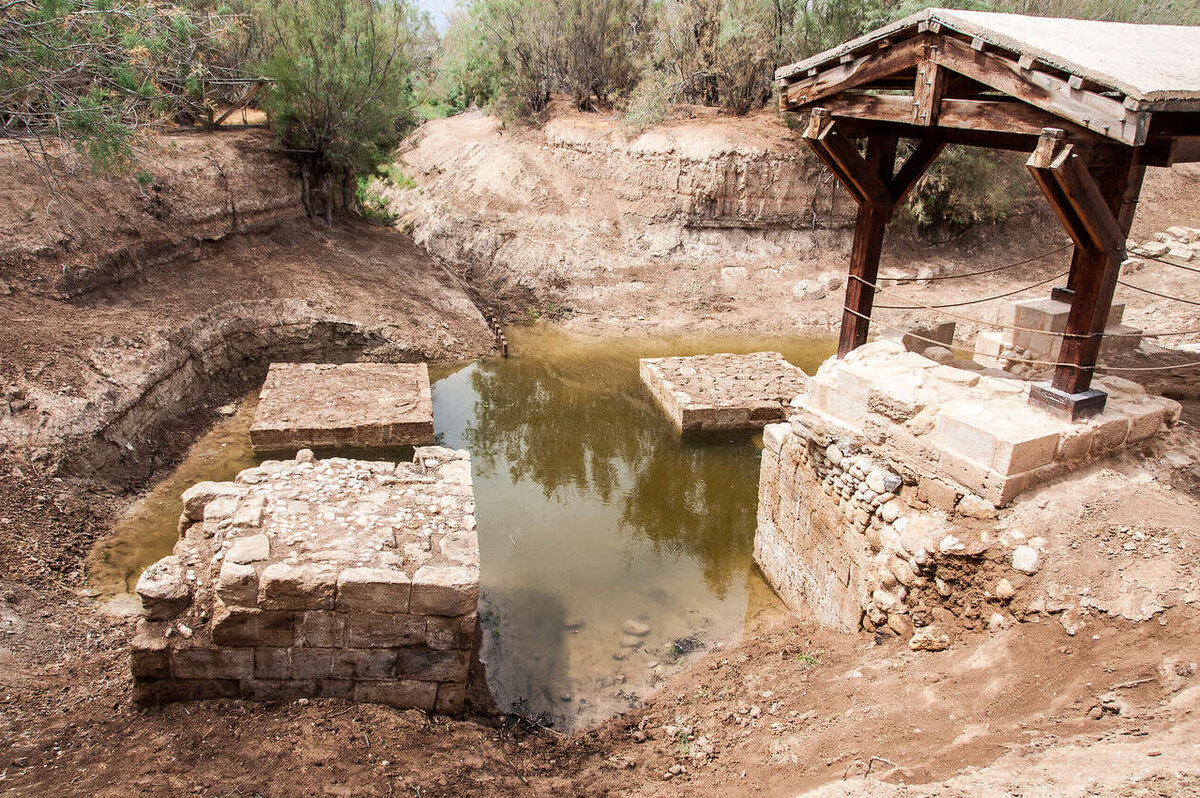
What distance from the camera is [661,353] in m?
15.2

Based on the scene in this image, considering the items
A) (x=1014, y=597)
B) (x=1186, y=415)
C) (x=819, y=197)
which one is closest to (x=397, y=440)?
(x=1014, y=597)

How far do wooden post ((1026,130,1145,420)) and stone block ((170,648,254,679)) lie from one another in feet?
20.2

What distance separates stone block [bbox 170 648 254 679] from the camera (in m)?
5.23

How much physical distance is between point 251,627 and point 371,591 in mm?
831

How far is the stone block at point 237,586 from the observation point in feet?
16.7

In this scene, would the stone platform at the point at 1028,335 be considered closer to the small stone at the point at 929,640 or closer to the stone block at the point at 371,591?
the small stone at the point at 929,640

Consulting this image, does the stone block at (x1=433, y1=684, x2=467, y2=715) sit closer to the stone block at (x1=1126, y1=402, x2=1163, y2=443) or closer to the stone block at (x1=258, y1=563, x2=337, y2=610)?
the stone block at (x1=258, y1=563, x2=337, y2=610)

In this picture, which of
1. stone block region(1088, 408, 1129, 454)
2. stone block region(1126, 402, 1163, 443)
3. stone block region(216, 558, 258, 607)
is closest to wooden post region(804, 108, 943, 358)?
stone block region(1088, 408, 1129, 454)

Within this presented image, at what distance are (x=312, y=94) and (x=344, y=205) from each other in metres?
3.31

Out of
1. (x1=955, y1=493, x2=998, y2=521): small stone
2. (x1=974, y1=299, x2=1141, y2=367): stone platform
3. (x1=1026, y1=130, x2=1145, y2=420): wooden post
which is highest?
(x1=1026, y1=130, x2=1145, y2=420): wooden post

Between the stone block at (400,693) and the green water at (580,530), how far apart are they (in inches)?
45.7

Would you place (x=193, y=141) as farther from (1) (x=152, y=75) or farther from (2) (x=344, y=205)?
(1) (x=152, y=75)

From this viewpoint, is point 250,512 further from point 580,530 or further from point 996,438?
point 996,438

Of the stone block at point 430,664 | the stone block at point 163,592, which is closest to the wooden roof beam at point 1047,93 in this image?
the stone block at point 430,664
